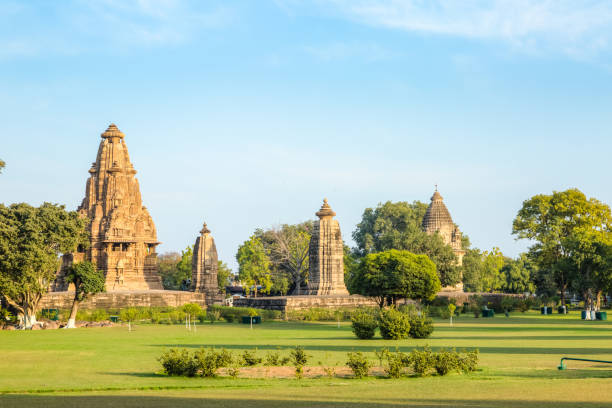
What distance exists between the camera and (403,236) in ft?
236

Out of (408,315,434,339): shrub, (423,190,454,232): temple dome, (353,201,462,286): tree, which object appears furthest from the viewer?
(423,190,454,232): temple dome

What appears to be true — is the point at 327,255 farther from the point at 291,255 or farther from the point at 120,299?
the point at 291,255

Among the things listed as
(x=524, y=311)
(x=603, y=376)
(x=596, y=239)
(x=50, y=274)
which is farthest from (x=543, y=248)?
(x=603, y=376)

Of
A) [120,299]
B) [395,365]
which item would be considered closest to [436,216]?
[120,299]

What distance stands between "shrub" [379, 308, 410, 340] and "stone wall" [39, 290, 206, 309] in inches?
936

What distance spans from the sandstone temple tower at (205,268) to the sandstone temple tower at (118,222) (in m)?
4.52

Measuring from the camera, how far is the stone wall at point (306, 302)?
45.1 meters

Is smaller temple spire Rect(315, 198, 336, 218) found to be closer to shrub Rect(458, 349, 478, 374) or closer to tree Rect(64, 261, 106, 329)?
tree Rect(64, 261, 106, 329)

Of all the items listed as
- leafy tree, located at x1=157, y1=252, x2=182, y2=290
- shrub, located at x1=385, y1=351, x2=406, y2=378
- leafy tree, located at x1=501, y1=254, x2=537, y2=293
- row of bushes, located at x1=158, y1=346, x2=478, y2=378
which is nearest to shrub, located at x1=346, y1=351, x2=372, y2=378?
row of bushes, located at x1=158, y1=346, x2=478, y2=378

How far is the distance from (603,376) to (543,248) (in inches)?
1858

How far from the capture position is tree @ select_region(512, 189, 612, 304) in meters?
59.6

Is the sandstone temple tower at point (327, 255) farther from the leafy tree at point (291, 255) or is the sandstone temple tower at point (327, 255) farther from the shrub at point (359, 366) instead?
the shrub at point (359, 366)

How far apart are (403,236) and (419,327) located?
147 ft

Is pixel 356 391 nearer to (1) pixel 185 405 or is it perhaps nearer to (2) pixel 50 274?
(1) pixel 185 405
